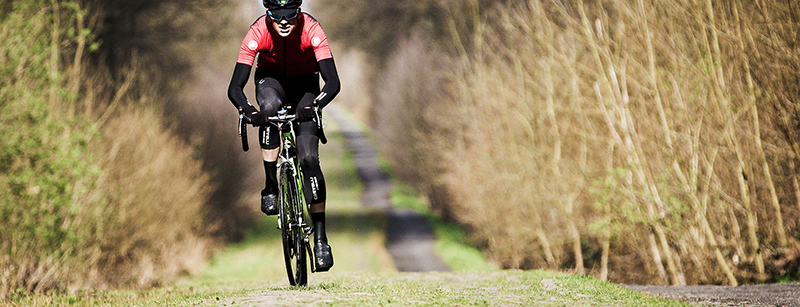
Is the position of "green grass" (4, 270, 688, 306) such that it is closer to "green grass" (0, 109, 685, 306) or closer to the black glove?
"green grass" (0, 109, 685, 306)

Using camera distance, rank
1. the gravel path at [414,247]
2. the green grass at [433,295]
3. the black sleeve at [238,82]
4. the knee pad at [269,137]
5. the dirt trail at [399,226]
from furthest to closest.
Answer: the dirt trail at [399,226] → the gravel path at [414,247] → the knee pad at [269,137] → the black sleeve at [238,82] → the green grass at [433,295]

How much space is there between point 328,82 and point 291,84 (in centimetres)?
53

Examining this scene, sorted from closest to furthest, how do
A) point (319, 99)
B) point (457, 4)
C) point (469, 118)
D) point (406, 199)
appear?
1. point (319, 99)
2. point (469, 118)
3. point (457, 4)
4. point (406, 199)

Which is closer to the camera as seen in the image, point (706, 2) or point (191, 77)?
point (706, 2)

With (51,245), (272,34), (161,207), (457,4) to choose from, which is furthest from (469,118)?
(272,34)

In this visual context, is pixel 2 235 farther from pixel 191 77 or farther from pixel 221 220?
pixel 191 77

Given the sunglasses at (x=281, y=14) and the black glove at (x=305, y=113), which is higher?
the sunglasses at (x=281, y=14)

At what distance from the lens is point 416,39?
44.3m

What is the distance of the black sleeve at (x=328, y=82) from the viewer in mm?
8766

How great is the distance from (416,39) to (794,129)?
29.3 m

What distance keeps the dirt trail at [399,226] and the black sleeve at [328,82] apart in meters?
23.9

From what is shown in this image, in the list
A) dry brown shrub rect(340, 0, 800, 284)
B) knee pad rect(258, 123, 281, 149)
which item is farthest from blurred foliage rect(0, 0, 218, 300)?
dry brown shrub rect(340, 0, 800, 284)

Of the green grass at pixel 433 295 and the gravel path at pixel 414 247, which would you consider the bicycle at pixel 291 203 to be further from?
the gravel path at pixel 414 247

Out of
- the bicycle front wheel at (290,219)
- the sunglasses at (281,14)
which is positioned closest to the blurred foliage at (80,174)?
the bicycle front wheel at (290,219)
